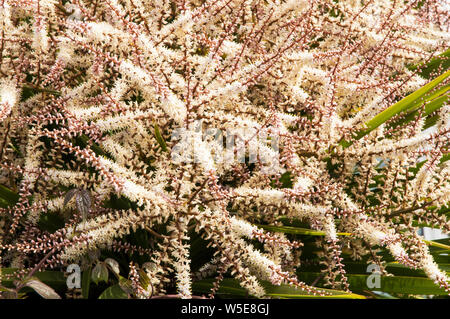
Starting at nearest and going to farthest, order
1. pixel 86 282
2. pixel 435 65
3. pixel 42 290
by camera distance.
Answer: pixel 42 290 → pixel 86 282 → pixel 435 65

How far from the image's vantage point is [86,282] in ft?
3.06

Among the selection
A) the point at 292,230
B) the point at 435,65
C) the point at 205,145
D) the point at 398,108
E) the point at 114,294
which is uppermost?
the point at 435,65

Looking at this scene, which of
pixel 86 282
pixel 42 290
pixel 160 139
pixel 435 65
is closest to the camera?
pixel 42 290

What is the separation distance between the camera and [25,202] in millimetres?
998

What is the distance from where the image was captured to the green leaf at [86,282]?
0.92 meters

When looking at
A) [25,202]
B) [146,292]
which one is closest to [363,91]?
[146,292]

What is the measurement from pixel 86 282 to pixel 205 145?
0.37 meters

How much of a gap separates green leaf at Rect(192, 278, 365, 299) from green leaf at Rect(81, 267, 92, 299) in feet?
0.80

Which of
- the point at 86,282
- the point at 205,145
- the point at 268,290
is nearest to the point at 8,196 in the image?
the point at 86,282

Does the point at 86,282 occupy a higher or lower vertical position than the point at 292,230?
lower

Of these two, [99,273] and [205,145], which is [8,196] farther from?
[205,145]

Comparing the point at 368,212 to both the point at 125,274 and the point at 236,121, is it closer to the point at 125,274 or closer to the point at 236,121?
the point at 236,121

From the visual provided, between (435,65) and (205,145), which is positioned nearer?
(205,145)

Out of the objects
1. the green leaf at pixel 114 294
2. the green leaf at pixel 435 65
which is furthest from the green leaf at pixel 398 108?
the green leaf at pixel 114 294
